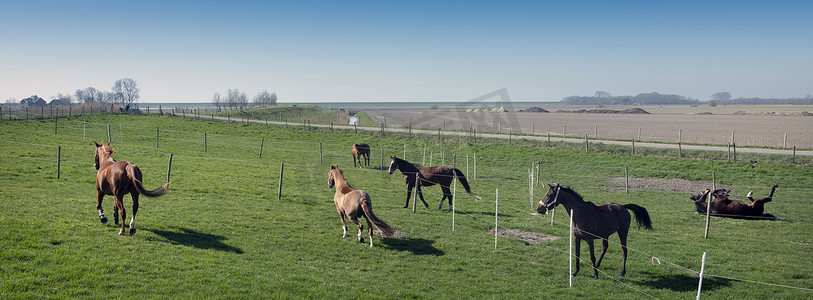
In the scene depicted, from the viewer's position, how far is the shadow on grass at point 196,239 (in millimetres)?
10547

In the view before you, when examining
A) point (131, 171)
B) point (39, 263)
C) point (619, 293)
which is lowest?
point (619, 293)

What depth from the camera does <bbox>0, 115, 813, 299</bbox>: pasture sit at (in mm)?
8609

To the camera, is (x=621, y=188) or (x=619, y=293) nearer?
(x=619, y=293)

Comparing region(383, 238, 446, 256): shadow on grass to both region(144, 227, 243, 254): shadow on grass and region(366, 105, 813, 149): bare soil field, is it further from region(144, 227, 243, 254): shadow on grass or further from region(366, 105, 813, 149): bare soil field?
region(366, 105, 813, 149): bare soil field

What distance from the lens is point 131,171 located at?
10938 mm

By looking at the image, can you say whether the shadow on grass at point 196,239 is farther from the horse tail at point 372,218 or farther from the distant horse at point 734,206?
the distant horse at point 734,206

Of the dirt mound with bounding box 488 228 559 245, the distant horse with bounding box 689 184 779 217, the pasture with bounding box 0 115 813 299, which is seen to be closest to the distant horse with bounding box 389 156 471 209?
the pasture with bounding box 0 115 813 299

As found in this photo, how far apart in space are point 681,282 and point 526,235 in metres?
4.38

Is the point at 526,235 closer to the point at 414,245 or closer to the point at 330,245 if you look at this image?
the point at 414,245

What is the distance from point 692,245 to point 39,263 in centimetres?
1532

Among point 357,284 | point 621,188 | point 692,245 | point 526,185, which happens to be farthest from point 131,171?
point 621,188

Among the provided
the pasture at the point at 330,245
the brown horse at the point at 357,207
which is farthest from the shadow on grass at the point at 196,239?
the brown horse at the point at 357,207

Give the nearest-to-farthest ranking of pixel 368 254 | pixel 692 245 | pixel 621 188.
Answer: pixel 368 254 < pixel 692 245 < pixel 621 188

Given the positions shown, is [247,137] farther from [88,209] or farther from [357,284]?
[357,284]
